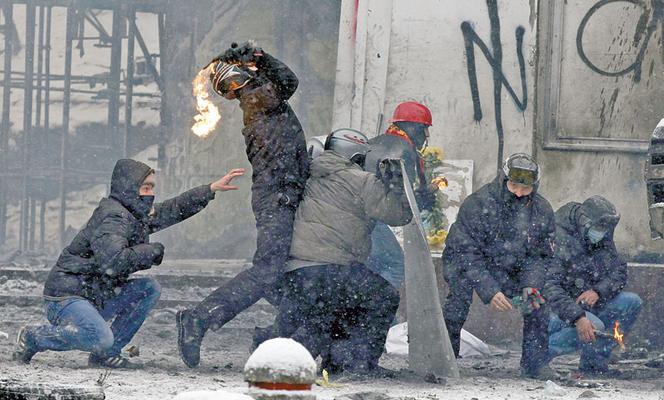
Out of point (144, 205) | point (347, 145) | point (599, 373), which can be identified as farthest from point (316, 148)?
point (599, 373)

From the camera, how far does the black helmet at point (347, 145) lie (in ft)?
27.1

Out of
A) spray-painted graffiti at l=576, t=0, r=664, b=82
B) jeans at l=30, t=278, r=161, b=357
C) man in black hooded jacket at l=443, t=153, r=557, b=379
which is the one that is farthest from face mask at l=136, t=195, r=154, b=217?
spray-painted graffiti at l=576, t=0, r=664, b=82

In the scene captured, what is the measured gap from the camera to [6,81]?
1466 centimetres

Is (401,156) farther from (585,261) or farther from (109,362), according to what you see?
(109,362)

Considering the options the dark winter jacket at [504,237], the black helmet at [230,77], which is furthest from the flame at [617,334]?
the black helmet at [230,77]

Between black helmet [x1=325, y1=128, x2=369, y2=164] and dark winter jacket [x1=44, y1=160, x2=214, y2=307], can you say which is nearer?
dark winter jacket [x1=44, y1=160, x2=214, y2=307]

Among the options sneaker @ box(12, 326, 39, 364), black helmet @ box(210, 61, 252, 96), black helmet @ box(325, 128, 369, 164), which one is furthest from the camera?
black helmet @ box(325, 128, 369, 164)

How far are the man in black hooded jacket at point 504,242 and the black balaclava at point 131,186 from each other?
6.31ft

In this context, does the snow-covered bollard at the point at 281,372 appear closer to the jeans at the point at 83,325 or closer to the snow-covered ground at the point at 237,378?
the snow-covered ground at the point at 237,378

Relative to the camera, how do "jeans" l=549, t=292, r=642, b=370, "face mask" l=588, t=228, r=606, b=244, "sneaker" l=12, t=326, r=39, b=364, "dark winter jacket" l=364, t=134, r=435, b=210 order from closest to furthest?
"sneaker" l=12, t=326, r=39, b=364 → "jeans" l=549, t=292, r=642, b=370 → "face mask" l=588, t=228, r=606, b=244 → "dark winter jacket" l=364, t=134, r=435, b=210

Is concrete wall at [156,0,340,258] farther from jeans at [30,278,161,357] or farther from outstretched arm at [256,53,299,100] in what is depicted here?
jeans at [30,278,161,357]

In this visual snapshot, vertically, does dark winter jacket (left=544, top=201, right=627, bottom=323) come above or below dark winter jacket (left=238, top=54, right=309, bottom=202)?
below

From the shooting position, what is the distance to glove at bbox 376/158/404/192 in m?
7.58

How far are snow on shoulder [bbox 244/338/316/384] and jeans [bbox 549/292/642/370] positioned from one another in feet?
13.0
